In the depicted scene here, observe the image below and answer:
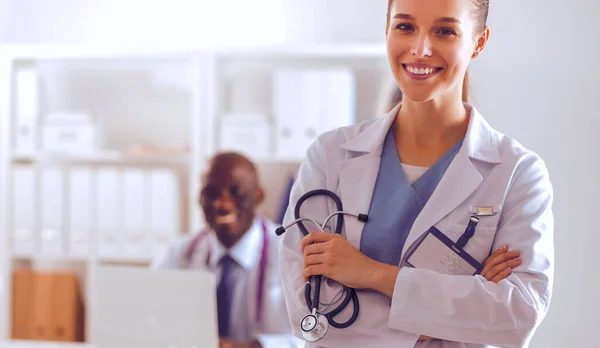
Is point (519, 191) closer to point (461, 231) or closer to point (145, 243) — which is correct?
point (461, 231)

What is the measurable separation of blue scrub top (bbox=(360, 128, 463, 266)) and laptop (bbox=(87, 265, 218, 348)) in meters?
0.42

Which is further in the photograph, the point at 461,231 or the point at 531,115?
the point at 531,115

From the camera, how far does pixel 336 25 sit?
3.73m

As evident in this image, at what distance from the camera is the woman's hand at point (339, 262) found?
114cm

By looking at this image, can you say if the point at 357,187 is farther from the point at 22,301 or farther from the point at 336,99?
the point at 22,301

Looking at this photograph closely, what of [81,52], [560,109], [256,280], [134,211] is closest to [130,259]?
[134,211]

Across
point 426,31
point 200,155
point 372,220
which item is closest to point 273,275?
point 200,155

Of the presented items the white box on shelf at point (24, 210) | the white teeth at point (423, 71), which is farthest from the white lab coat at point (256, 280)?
the white teeth at point (423, 71)

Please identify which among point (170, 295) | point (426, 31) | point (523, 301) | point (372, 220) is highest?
point (426, 31)

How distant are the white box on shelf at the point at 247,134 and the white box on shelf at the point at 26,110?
84cm

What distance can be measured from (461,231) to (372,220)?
138 mm

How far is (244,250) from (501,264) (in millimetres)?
1440

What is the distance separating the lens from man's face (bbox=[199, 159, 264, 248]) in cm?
248

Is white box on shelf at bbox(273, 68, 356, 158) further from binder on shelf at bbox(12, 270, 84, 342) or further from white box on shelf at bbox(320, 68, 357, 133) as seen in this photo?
binder on shelf at bbox(12, 270, 84, 342)
